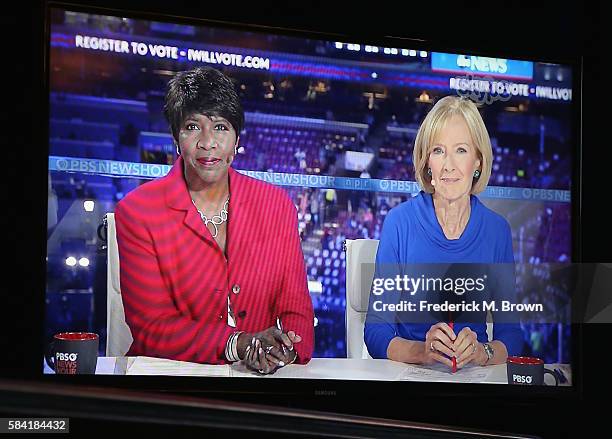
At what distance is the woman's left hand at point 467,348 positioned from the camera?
127 inches

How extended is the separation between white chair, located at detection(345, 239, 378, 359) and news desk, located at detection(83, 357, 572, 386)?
6cm

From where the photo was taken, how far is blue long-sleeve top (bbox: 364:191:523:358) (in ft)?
10.4

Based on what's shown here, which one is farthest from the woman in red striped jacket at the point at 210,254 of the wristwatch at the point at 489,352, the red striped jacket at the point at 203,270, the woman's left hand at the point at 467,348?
the wristwatch at the point at 489,352

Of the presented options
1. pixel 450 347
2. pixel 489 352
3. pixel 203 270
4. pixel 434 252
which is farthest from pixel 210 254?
pixel 489 352

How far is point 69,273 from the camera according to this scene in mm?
2850

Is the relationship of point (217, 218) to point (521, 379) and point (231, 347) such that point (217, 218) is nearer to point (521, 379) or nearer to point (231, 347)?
point (231, 347)

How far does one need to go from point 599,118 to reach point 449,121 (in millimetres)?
879

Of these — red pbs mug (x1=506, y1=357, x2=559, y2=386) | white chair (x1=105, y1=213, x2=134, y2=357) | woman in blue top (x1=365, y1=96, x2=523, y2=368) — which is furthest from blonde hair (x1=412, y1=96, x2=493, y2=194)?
white chair (x1=105, y1=213, x2=134, y2=357)

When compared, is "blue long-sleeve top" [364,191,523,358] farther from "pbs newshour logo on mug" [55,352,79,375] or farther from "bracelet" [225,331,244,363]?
"pbs newshour logo on mug" [55,352,79,375]

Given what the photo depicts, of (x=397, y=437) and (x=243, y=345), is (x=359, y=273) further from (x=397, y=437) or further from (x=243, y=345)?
(x=397, y=437)

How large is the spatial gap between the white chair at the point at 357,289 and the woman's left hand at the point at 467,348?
406 millimetres

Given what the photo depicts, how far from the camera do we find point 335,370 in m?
3.10

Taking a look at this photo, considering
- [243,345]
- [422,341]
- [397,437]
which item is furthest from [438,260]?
[397,437]

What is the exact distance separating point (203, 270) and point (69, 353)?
59 cm
